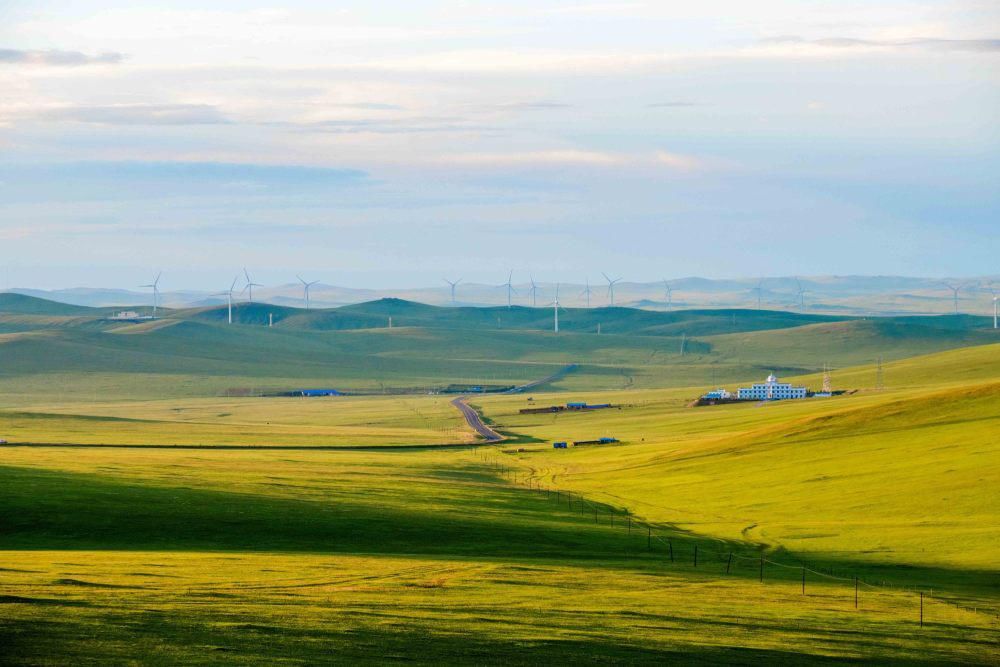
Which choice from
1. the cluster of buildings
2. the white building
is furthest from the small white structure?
the white building

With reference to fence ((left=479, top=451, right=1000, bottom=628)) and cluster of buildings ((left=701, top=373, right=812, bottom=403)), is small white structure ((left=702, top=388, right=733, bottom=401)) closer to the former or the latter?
cluster of buildings ((left=701, top=373, right=812, bottom=403))

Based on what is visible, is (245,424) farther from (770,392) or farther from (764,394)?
(770,392)

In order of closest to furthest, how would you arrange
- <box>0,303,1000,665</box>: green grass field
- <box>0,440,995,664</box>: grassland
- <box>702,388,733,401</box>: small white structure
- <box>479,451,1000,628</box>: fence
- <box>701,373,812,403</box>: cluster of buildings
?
<box>0,440,995,664</box>: grassland
<box>0,303,1000,665</box>: green grass field
<box>479,451,1000,628</box>: fence
<box>702,388,733,401</box>: small white structure
<box>701,373,812,403</box>: cluster of buildings

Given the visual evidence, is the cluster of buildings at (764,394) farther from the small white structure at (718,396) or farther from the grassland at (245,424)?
the grassland at (245,424)

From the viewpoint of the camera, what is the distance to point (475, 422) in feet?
505

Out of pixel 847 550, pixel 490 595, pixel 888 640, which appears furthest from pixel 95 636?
pixel 847 550

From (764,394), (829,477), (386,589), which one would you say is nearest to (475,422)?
(764,394)

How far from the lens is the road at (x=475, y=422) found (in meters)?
135

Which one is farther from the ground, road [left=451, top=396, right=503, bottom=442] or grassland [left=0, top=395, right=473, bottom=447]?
road [left=451, top=396, right=503, bottom=442]

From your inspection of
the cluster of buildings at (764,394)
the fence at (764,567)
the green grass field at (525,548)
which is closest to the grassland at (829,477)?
the green grass field at (525,548)

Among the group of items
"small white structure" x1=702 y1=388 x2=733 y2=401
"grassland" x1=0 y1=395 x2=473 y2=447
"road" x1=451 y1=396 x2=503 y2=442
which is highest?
"small white structure" x1=702 y1=388 x2=733 y2=401

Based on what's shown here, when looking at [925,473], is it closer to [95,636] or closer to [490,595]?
[490,595]

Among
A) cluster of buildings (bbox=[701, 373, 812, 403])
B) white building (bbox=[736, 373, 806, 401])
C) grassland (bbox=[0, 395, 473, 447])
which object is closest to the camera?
grassland (bbox=[0, 395, 473, 447])

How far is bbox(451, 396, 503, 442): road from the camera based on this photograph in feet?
442
